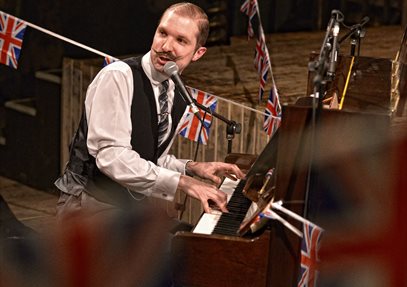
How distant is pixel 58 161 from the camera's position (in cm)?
709

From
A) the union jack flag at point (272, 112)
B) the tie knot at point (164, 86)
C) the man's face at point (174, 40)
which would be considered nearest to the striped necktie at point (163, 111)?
the tie knot at point (164, 86)

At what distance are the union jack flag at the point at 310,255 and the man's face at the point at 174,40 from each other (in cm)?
99

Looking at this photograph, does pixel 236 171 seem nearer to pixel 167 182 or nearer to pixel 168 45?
pixel 167 182

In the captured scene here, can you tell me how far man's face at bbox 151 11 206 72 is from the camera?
356cm

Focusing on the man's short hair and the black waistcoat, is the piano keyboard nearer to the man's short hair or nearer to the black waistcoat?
the black waistcoat

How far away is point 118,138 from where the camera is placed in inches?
137

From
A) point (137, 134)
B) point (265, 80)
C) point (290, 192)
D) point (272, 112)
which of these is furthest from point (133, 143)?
point (265, 80)

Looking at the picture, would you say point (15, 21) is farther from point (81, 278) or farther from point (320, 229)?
point (320, 229)

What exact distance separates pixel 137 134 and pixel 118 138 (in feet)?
0.64

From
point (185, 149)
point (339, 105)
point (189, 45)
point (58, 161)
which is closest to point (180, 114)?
point (189, 45)

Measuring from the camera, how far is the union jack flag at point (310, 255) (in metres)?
2.89

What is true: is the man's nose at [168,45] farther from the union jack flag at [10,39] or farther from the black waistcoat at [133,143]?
the union jack flag at [10,39]

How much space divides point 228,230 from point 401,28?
6.09 metres

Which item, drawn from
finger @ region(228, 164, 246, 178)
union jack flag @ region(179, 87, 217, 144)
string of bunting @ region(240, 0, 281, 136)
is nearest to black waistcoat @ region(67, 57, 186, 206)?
finger @ region(228, 164, 246, 178)
